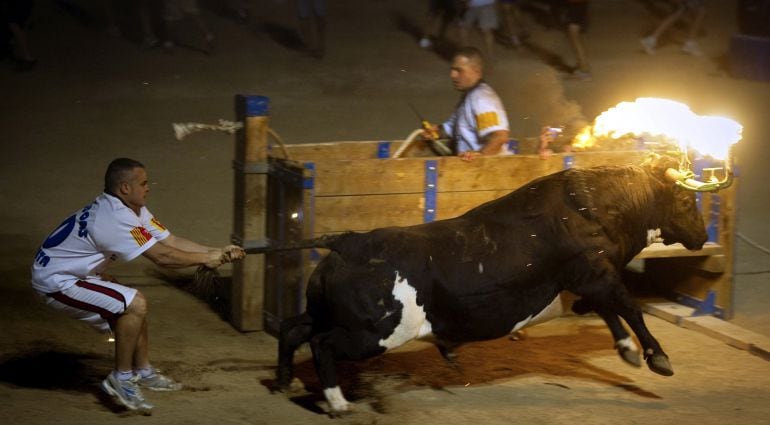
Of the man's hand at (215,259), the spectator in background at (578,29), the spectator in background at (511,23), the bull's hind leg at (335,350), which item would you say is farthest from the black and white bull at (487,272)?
the spectator in background at (511,23)

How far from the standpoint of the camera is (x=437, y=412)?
260 inches

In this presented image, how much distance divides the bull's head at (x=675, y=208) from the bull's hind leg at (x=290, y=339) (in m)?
2.51

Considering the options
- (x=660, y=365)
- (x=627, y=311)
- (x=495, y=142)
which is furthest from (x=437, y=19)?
(x=660, y=365)

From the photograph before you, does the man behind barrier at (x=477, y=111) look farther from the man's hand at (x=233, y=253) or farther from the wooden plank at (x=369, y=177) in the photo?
the man's hand at (x=233, y=253)

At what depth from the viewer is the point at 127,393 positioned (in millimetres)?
6469

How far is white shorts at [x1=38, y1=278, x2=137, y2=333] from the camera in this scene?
6418mm

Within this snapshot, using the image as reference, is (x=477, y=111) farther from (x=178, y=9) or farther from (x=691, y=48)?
(x=691, y=48)

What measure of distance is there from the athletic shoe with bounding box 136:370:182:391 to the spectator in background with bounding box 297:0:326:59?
35.8ft

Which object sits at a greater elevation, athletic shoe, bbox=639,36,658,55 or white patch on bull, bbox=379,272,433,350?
athletic shoe, bbox=639,36,658,55

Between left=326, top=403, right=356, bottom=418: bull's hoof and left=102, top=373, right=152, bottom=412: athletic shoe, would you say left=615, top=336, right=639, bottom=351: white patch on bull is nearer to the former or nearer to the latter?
left=326, top=403, right=356, bottom=418: bull's hoof

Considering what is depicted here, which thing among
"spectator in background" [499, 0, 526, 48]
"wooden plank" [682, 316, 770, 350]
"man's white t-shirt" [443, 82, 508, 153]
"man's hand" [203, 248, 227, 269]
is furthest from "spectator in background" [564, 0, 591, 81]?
"man's hand" [203, 248, 227, 269]

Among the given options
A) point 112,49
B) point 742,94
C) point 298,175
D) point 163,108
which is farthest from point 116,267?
point 742,94

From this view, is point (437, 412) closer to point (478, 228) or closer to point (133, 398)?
point (478, 228)

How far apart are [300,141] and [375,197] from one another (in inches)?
240
